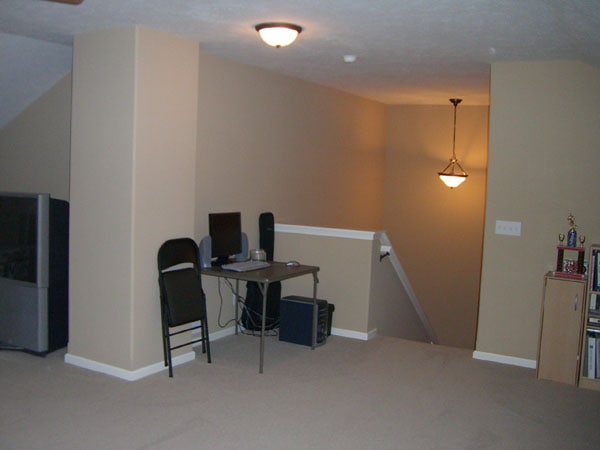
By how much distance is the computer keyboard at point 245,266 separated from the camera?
491 cm

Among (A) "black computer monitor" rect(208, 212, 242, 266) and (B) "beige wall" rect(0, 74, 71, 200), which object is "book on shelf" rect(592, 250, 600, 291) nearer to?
(A) "black computer monitor" rect(208, 212, 242, 266)

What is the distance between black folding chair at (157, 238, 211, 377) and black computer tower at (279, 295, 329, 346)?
910 millimetres

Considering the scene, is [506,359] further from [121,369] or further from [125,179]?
[125,179]

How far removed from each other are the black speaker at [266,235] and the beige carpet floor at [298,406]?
3.66ft

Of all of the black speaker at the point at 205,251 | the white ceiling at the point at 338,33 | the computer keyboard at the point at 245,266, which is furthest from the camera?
the black speaker at the point at 205,251

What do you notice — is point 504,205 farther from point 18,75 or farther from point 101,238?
point 18,75

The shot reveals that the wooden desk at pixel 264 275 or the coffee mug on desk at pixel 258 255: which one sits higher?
the coffee mug on desk at pixel 258 255

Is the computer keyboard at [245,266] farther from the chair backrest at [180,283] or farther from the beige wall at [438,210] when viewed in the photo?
the beige wall at [438,210]

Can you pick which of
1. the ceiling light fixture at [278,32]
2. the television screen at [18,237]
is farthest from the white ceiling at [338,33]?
the television screen at [18,237]

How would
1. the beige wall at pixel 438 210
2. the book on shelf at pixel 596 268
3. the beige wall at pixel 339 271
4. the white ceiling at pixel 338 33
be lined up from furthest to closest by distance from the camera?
the beige wall at pixel 438 210, the beige wall at pixel 339 271, the book on shelf at pixel 596 268, the white ceiling at pixel 338 33

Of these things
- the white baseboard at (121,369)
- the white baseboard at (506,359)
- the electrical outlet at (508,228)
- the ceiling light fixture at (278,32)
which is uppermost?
the ceiling light fixture at (278,32)

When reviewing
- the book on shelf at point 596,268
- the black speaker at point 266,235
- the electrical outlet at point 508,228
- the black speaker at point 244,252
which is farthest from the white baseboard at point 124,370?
the book on shelf at point 596,268

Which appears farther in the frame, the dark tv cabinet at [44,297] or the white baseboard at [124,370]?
the dark tv cabinet at [44,297]

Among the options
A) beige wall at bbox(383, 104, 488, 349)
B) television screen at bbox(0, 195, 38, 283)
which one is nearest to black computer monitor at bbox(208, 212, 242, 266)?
television screen at bbox(0, 195, 38, 283)
